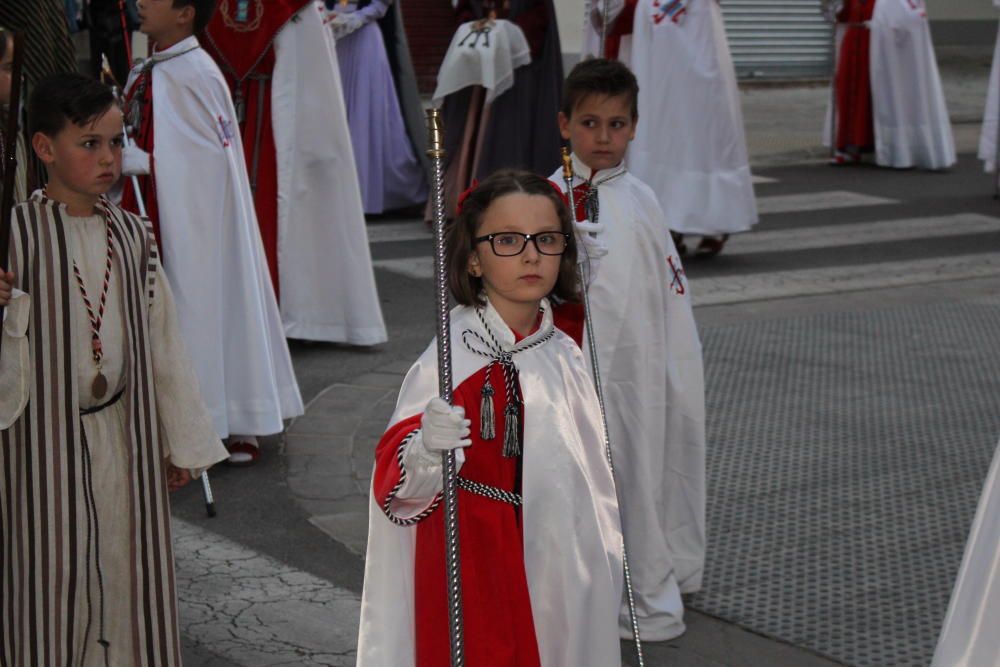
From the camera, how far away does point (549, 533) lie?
312 centimetres

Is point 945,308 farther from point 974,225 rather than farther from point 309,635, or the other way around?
point 309,635

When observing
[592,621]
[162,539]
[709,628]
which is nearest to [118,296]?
[162,539]

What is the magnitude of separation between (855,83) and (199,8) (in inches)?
426

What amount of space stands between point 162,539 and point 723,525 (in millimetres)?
2392

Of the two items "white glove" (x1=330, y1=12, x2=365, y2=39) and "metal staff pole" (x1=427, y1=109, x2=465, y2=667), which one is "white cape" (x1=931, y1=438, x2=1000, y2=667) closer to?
"metal staff pole" (x1=427, y1=109, x2=465, y2=667)

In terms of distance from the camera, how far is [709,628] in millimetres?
4660

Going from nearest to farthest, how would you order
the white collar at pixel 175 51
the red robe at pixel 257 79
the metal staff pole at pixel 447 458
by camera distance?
the metal staff pole at pixel 447 458 < the white collar at pixel 175 51 < the red robe at pixel 257 79

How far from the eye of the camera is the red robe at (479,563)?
120 inches

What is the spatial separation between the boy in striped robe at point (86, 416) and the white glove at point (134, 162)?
5.31 feet

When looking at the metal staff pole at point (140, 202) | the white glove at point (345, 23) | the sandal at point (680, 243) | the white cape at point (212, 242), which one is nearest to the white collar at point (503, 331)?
the metal staff pole at point (140, 202)

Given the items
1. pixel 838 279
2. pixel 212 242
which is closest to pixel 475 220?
pixel 212 242

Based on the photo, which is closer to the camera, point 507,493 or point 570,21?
point 507,493

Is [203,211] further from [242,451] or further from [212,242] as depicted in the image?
[242,451]

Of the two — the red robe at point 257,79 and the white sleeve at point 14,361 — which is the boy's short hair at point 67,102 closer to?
the white sleeve at point 14,361
